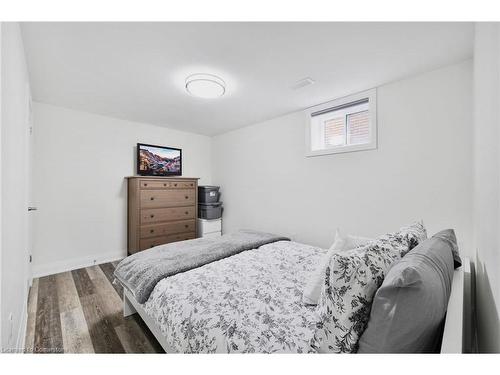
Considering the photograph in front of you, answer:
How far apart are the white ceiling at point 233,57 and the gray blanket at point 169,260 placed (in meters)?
1.76

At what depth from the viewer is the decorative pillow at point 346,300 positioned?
820 millimetres

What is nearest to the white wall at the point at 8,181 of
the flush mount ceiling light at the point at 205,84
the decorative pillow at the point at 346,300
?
the flush mount ceiling light at the point at 205,84

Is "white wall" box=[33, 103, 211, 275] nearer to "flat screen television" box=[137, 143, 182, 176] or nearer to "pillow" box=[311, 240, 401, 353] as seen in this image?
"flat screen television" box=[137, 143, 182, 176]

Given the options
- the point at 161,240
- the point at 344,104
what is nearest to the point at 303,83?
the point at 344,104

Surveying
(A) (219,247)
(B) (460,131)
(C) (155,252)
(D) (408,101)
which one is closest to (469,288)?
(B) (460,131)

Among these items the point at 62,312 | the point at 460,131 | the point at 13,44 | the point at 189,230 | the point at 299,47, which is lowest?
the point at 62,312

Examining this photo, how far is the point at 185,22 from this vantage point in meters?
1.54

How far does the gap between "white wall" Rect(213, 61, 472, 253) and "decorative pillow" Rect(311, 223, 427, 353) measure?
1763 millimetres

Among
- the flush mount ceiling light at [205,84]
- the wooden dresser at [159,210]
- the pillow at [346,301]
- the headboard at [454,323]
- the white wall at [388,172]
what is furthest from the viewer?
the wooden dresser at [159,210]

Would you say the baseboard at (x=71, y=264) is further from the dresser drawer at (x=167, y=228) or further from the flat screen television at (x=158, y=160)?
the flat screen television at (x=158, y=160)

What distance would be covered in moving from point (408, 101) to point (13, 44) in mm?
3242

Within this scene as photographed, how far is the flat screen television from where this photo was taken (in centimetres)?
382

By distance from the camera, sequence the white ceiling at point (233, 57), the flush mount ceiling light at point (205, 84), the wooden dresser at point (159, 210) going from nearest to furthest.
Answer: the white ceiling at point (233, 57) → the flush mount ceiling light at point (205, 84) → the wooden dresser at point (159, 210)

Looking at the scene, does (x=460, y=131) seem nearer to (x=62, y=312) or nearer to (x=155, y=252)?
(x=155, y=252)
